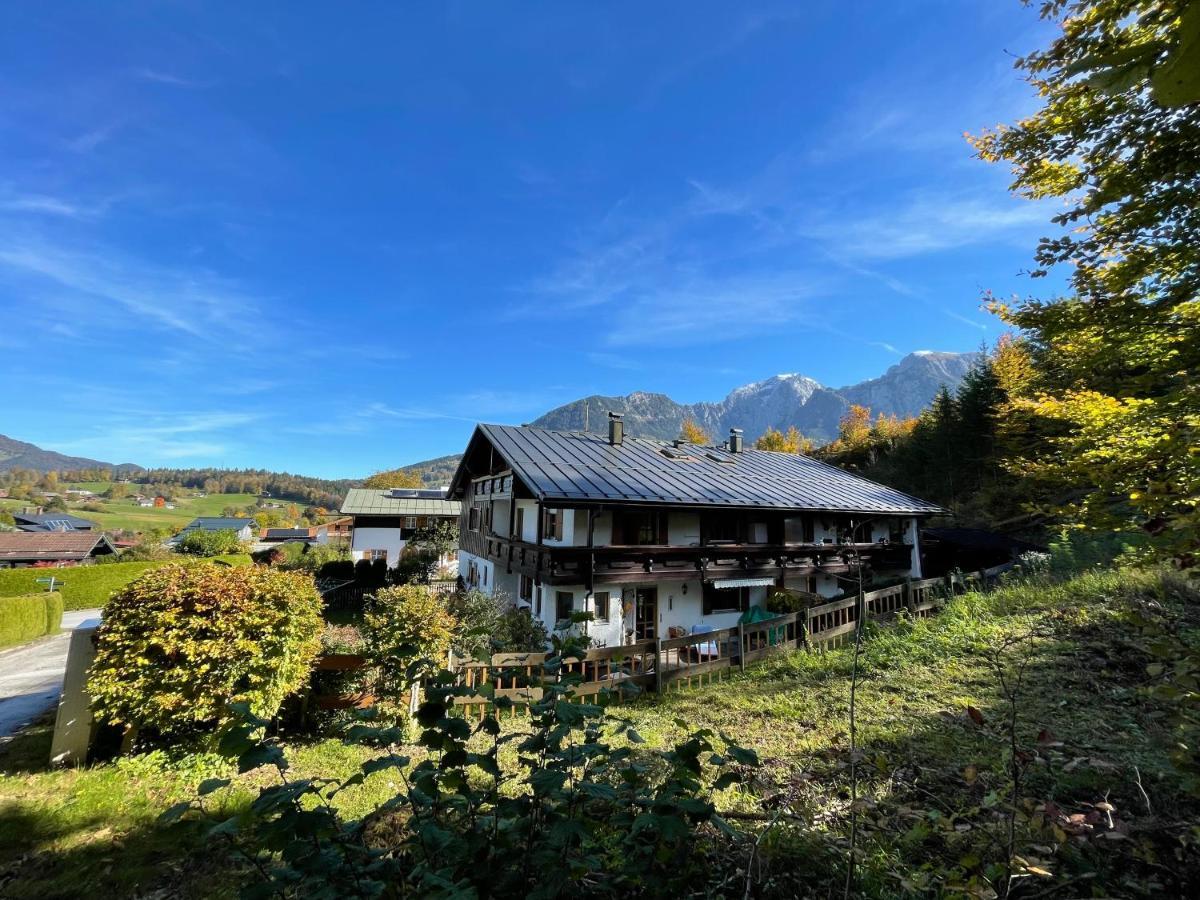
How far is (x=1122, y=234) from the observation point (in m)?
5.71

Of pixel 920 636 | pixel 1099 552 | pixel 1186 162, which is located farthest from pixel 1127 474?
pixel 1099 552

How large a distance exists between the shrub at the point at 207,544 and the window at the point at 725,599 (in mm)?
34044

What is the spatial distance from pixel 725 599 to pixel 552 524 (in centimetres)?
679

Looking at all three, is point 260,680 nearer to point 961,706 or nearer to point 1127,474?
point 961,706

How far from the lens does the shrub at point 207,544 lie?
35562 mm

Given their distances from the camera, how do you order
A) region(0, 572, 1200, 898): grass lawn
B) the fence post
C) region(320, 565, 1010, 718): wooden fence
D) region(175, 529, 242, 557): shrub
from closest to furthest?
region(0, 572, 1200, 898): grass lawn < region(320, 565, 1010, 718): wooden fence < the fence post < region(175, 529, 242, 557): shrub

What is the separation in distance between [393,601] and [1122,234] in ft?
36.5

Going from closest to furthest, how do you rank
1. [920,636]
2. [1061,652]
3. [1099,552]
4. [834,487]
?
[1061,652] → [920,636] → [1099,552] → [834,487]

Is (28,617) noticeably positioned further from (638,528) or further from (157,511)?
(157,511)

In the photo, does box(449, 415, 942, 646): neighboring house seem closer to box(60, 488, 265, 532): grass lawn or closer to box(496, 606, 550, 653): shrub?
box(496, 606, 550, 653): shrub

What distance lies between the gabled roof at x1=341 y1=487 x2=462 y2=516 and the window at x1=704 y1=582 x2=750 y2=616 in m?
26.0

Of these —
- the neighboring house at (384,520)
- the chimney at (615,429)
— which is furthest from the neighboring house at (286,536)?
the chimney at (615,429)

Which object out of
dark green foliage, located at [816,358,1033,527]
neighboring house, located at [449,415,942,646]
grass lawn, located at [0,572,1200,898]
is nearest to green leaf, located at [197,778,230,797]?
grass lawn, located at [0,572,1200,898]

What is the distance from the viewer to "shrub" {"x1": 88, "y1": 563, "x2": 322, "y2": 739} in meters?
6.30
